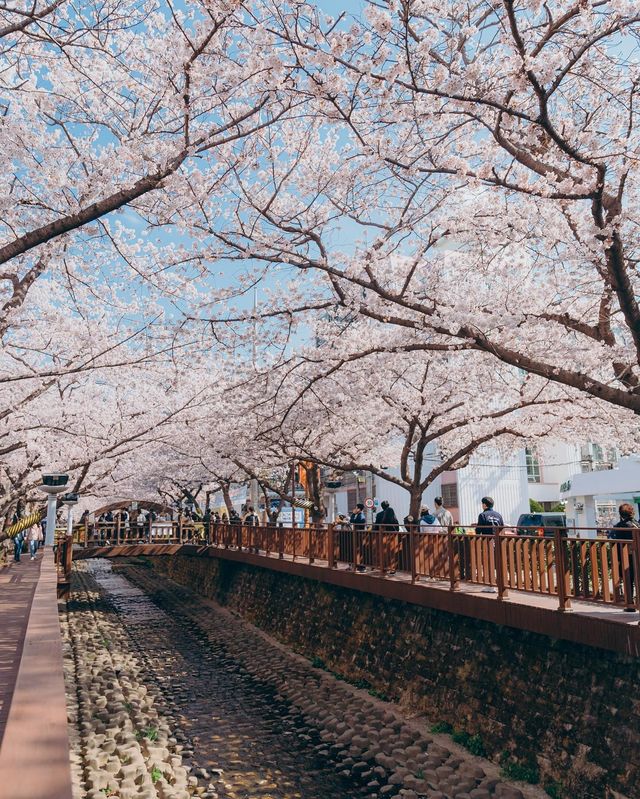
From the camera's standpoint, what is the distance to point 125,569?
49.8 metres

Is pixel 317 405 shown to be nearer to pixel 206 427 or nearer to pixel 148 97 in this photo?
pixel 206 427

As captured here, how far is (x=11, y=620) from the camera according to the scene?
1230 centimetres

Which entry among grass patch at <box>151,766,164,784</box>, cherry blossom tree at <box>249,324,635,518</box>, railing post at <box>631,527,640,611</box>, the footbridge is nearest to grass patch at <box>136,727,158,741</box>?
grass patch at <box>151,766,164,784</box>

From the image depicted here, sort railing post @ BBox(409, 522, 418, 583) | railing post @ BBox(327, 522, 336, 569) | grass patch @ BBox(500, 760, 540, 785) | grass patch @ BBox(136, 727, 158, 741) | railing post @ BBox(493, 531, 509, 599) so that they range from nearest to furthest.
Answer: grass patch @ BBox(500, 760, 540, 785), railing post @ BBox(493, 531, 509, 599), grass patch @ BBox(136, 727, 158, 741), railing post @ BBox(409, 522, 418, 583), railing post @ BBox(327, 522, 336, 569)

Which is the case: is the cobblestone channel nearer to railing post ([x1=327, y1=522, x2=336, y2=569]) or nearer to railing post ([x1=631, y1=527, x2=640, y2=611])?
railing post ([x1=327, y1=522, x2=336, y2=569])

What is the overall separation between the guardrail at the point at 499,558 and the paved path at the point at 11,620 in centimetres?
663

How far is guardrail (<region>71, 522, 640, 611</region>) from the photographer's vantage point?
26.8 ft

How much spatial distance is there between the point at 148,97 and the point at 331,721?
36.5 ft

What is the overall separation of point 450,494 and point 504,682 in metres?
28.8

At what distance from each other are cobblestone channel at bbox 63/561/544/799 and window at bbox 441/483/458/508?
1955cm

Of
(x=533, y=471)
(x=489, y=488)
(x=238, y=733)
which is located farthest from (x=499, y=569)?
(x=533, y=471)

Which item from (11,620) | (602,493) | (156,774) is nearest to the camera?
(156,774)

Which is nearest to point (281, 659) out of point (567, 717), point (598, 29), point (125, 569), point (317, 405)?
point (317, 405)

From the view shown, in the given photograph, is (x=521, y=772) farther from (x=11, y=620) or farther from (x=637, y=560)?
(x=11, y=620)
